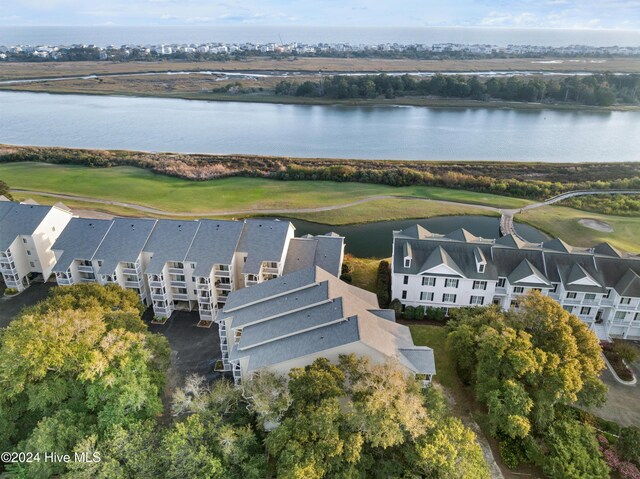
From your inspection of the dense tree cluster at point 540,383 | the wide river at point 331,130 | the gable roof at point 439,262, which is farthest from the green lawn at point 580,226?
the wide river at point 331,130

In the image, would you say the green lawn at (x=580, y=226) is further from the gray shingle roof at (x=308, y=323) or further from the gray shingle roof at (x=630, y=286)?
the gray shingle roof at (x=308, y=323)

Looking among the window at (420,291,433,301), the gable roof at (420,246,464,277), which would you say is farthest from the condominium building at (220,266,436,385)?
the window at (420,291,433,301)

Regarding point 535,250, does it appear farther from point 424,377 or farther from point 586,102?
point 586,102

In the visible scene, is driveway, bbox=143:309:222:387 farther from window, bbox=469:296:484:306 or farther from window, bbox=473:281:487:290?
window, bbox=473:281:487:290

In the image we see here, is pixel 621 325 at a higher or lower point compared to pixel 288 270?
lower

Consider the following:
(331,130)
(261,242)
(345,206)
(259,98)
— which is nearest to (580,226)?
(345,206)

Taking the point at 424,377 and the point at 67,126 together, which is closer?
the point at 424,377

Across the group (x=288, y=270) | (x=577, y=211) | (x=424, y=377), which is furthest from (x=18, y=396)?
(x=577, y=211)
